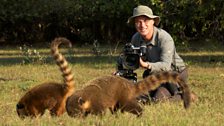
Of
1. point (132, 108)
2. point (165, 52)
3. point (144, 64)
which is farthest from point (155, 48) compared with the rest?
point (132, 108)

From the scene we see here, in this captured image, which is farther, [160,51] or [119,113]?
[160,51]

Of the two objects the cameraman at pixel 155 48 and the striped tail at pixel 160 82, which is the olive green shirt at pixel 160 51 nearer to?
the cameraman at pixel 155 48

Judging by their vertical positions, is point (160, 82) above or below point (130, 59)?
below

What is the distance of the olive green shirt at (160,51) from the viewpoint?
9180 millimetres

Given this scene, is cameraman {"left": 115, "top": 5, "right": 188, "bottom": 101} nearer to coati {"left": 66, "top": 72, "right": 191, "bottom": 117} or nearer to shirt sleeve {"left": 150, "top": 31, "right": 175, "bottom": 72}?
shirt sleeve {"left": 150, "top": 31, "right": 175, "bottom": 72}

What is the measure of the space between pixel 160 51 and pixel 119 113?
2250 millimetres

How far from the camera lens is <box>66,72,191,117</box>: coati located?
7156 mm

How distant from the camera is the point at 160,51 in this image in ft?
30.7

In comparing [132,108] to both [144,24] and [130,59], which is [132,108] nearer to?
[130,59]

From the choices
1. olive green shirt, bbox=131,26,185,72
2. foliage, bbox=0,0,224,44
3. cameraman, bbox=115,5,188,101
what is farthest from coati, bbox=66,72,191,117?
foliage, bbox=0,0,224,44

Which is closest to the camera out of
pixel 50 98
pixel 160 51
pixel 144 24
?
pixel 50 98

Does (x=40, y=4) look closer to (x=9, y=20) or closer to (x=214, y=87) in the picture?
(x=9, y=20)

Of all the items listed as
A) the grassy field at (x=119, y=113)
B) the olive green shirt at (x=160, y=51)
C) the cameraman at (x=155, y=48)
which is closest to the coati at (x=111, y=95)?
the grassy field at (x=119, y=113)

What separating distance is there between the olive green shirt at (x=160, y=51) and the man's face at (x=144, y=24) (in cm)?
30
